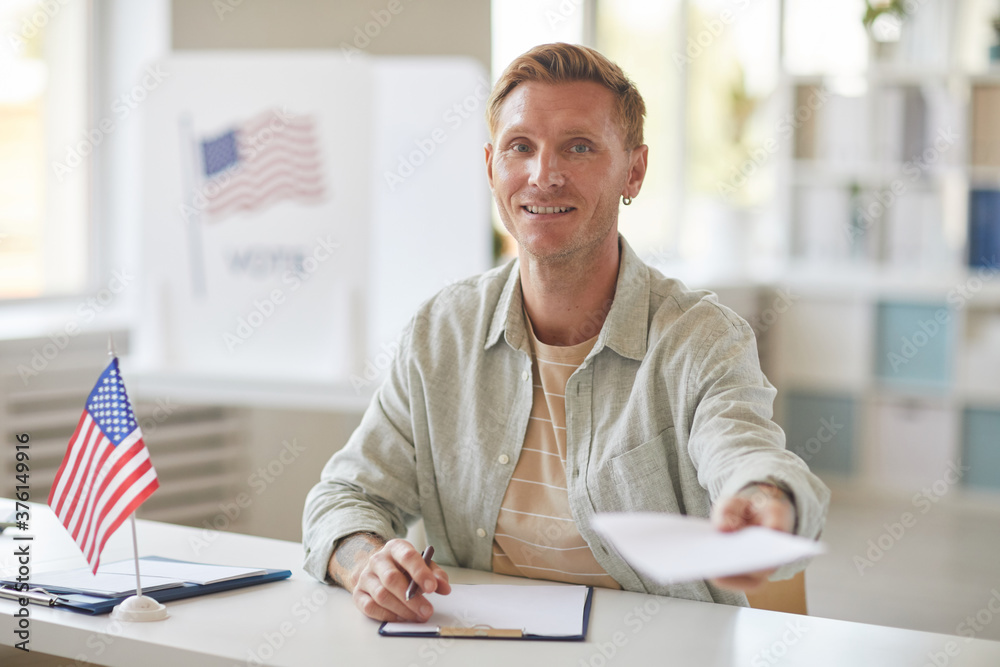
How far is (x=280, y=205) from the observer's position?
3318 millimetres

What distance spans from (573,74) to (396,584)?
787 mm

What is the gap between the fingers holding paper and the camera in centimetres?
133

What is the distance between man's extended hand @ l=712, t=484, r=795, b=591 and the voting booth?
222 centimetres

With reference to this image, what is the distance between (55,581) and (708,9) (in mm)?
4784

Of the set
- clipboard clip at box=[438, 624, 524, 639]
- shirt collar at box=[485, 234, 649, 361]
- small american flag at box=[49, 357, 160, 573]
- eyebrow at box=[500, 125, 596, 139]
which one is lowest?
clipboard clip at box=[438, 624, 524, 639]

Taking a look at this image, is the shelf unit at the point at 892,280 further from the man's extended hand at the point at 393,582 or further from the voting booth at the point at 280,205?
the man's extended hand at the point at 393,582

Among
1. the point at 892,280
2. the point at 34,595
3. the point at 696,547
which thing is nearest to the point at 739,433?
the point at 696,547

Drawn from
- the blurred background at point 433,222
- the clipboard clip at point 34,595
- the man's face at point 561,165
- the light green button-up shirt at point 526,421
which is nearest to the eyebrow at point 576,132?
the man's face at point 561,165

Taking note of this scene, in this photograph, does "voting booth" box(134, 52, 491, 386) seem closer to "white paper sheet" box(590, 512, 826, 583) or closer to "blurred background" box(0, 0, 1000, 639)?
Result: "blurred background" box(0, 0, 1000, 639)

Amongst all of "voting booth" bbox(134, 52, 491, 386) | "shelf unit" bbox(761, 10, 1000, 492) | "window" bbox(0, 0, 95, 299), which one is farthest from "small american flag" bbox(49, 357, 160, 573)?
"shelf unit" bbox(761, 10, 1000, 492)

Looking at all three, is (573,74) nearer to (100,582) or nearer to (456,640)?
(456,640)

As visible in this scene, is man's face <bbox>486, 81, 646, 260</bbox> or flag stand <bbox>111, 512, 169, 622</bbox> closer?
flag stand <bbox>111, 512, 169, 622</bbox>

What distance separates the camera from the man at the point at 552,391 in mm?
1513

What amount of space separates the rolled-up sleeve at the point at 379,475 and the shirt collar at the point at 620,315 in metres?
0.17
